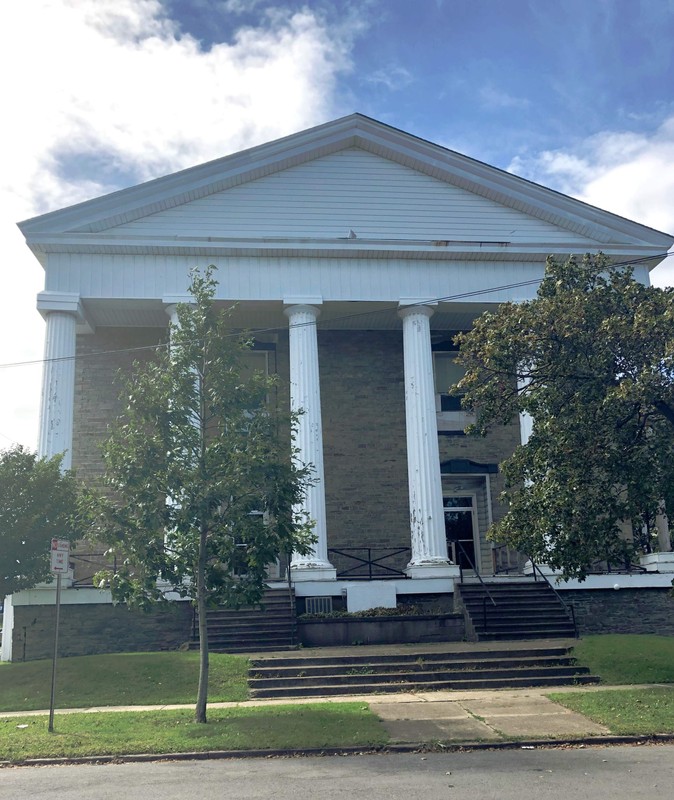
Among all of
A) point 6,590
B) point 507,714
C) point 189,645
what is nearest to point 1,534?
point 6,590

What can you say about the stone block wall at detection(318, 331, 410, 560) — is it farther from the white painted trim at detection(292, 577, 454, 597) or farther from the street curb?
the street curb

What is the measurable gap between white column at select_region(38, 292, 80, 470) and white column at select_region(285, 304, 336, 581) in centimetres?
594

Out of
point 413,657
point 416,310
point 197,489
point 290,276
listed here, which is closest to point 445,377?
point 416,310

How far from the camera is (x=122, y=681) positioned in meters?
16.1

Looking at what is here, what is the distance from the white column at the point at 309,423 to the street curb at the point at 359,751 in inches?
459

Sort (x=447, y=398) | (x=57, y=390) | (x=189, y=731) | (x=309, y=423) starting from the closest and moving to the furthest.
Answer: (x=189, y=731) → (x=57, y=390) → (x=309, y=423) → (x=447, y=398)

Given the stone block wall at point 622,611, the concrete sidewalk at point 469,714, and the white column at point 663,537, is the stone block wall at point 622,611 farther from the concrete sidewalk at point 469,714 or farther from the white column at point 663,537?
the concrete sidewalk at point 469,714

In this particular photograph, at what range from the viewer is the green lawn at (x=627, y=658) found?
1602cm

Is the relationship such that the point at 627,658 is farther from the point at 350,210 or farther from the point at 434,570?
the point at 350,210

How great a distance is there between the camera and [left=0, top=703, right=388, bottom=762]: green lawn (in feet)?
35.2

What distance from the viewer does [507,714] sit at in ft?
41.9

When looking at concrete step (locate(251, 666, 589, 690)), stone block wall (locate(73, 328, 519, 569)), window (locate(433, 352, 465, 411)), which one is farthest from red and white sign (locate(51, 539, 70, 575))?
window (locate(433, 352, 465, 411))

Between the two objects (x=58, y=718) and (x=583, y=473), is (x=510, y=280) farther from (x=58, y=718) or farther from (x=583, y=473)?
(x=58, y=718)

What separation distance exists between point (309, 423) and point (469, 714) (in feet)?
38.6
